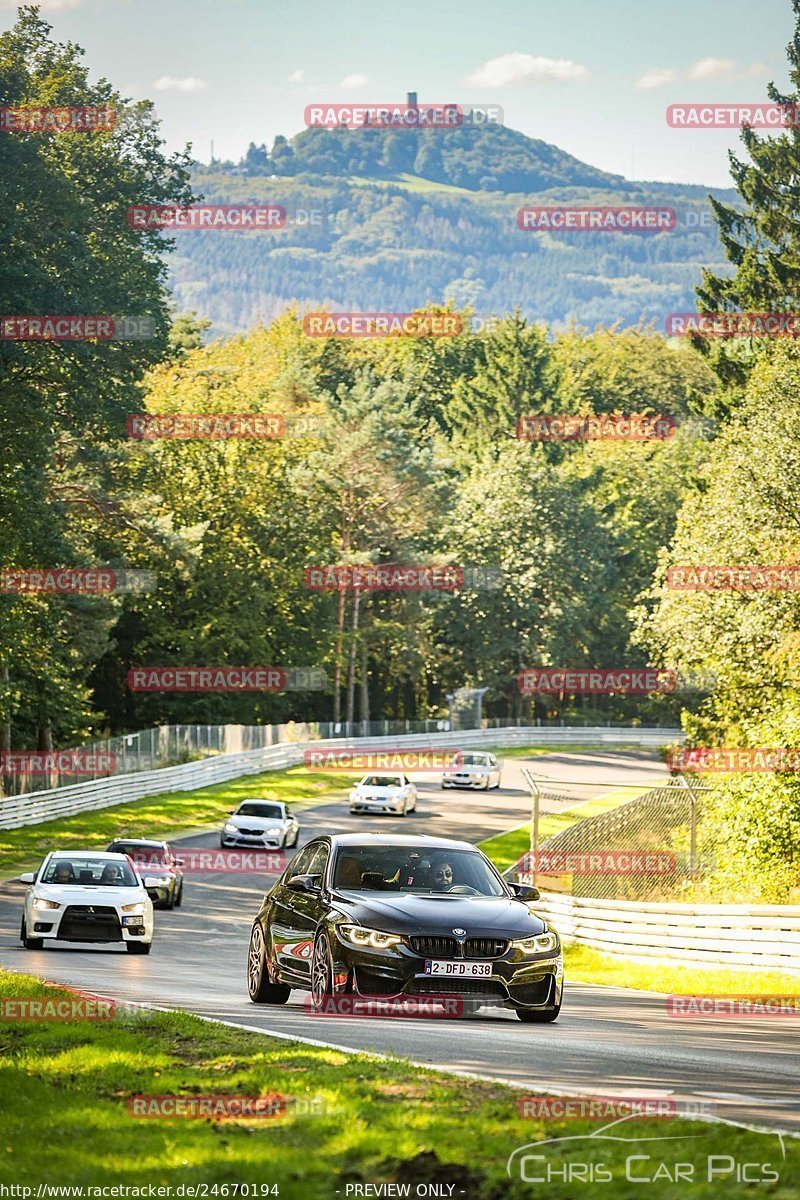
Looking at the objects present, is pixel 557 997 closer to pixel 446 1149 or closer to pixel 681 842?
pixel 446 1149

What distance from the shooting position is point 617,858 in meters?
29.6

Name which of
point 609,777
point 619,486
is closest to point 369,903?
point 609,777

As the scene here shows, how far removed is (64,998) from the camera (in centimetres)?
1416

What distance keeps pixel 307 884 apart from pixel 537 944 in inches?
77.6

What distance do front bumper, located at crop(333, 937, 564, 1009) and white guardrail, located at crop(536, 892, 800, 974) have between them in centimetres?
782

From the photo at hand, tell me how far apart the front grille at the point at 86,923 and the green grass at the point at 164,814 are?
16.1 metres

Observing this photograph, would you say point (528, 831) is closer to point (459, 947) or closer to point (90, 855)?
point (90, 855)

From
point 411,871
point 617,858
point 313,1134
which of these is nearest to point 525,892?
point 411,871

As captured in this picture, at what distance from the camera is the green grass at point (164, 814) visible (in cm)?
4309
